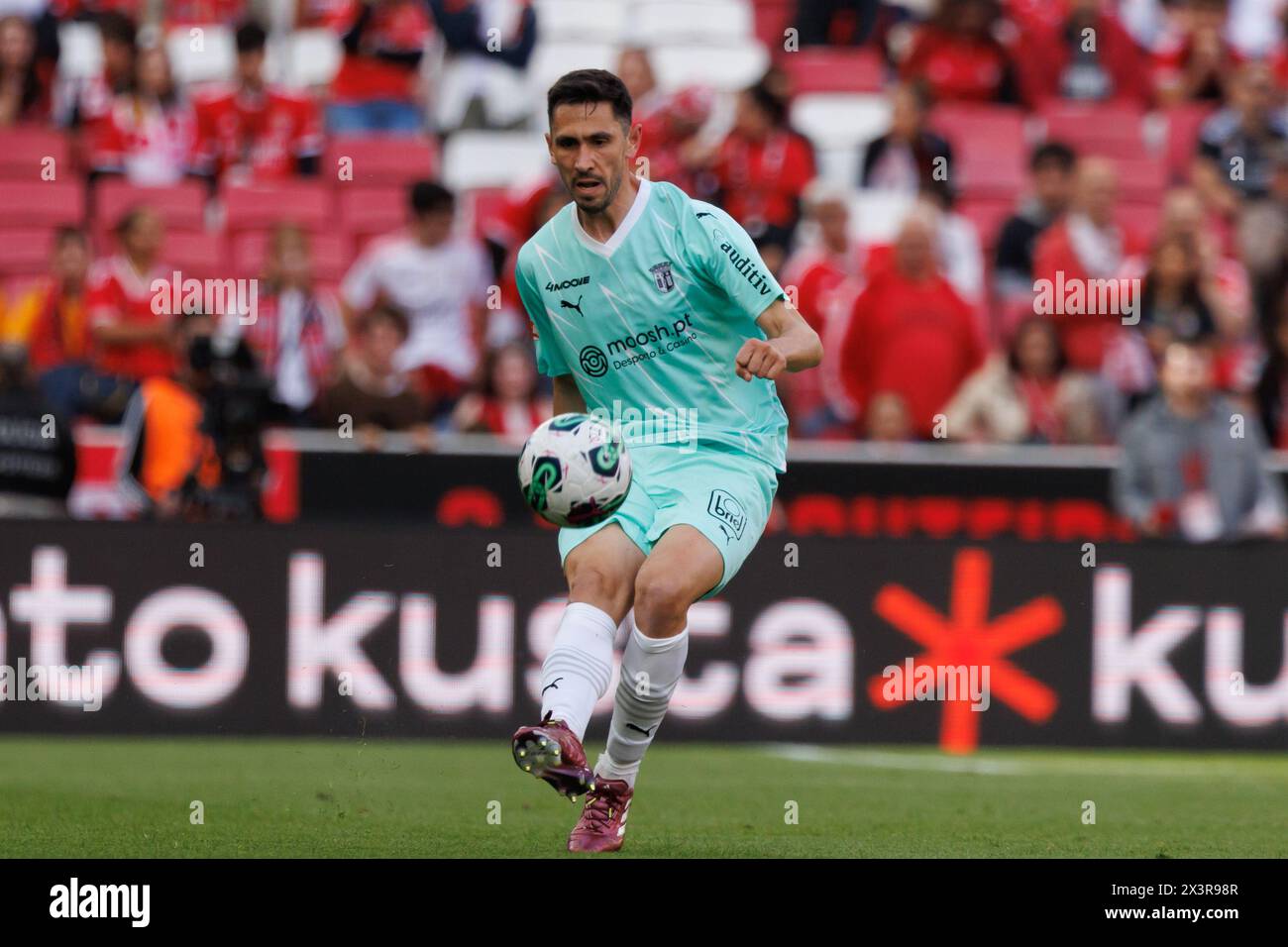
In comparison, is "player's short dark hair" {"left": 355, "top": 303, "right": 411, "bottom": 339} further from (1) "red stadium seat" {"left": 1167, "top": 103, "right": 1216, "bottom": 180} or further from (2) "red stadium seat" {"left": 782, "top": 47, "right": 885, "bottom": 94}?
(1) "red stadium seat" {"left": 1167, "top": 103, "right": 1216, "bottom": 180}

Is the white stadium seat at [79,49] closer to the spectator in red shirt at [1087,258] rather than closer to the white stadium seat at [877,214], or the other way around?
the white stadium seat at [877,214]

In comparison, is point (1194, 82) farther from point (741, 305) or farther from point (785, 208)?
point (741, 305)

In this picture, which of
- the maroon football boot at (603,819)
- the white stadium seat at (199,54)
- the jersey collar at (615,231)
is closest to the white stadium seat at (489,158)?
the white stadium seat at (199,54)

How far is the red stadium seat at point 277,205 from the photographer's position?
15.4 m

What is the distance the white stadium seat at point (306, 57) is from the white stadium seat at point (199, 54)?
0.34 metres

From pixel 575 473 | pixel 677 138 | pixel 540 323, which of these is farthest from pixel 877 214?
pixel 575 473

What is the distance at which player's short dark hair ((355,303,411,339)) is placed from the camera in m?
13.4

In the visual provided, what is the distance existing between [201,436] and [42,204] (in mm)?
4119

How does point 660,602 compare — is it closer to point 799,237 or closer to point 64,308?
point 64,308

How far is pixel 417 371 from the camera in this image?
14.0 meters

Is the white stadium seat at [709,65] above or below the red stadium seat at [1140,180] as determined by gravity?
above

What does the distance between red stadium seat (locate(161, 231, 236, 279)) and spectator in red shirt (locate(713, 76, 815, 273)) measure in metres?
3.35

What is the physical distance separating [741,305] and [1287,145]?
10.3 m
